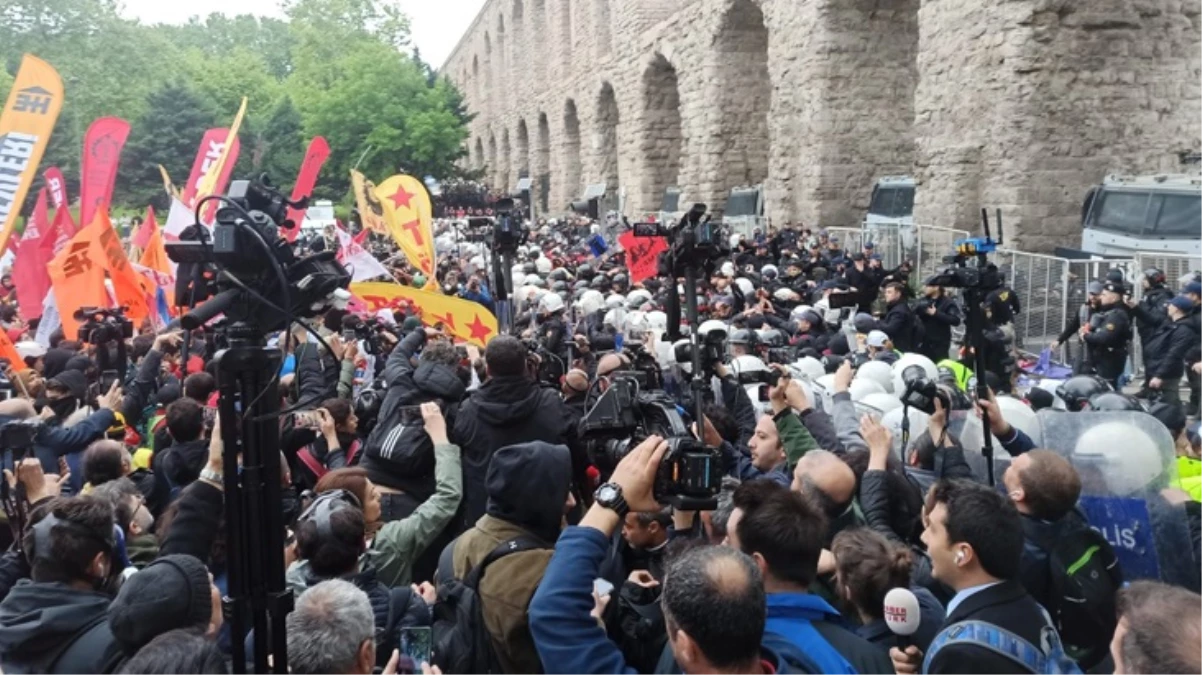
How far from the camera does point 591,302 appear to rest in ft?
33.1

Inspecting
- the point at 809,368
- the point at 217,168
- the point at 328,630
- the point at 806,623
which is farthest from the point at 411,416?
the point at 217,168

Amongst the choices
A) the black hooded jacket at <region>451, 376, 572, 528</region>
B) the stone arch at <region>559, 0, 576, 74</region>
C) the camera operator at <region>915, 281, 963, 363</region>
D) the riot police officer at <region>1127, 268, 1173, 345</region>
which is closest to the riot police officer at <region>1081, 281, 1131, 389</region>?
the riot police officer at <region>1127, 268, 1173, 345</region>

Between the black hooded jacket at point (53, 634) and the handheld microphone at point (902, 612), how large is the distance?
204 centimetres

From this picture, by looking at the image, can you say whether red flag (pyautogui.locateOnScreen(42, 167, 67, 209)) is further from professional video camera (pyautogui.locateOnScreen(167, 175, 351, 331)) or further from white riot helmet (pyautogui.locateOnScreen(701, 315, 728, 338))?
professional video camera (pyautogui.locateOnScreen(167, 175, 351, 331))

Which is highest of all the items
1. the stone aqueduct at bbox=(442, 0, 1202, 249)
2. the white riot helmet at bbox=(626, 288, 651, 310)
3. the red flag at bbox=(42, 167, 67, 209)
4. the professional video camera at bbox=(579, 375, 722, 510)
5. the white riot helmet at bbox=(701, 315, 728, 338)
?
the stone aqueduct at bbox=(442, 0, 1202, 249)

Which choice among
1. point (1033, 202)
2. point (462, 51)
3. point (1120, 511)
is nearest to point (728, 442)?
point (1120, 511)

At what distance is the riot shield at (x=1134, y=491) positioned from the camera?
327 centimetres

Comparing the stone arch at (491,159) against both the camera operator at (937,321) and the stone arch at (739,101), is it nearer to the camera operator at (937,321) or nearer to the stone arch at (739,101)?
the stone arch at (739,101)

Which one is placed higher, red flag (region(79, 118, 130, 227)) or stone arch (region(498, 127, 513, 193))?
stone arch (region(498, 127, 513, 193))

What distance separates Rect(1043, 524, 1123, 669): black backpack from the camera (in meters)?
3.05

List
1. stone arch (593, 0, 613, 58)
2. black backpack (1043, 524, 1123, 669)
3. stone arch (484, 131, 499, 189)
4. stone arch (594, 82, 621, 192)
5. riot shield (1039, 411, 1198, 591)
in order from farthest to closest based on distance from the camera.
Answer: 1. stone arch (484, 131, 499, 189)
2. stone arch (593, 0, 613, 58)
3. stone arch (594, 82, 621, 192)
4. riot shield (1039, 411, 1198, 591)
5. black backpack (1043, 524, 1123, 669)

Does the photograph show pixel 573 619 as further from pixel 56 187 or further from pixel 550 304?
pixel 56 187

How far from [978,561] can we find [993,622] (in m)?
0.20

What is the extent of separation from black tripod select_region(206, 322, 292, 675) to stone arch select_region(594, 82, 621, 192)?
30.8 m
